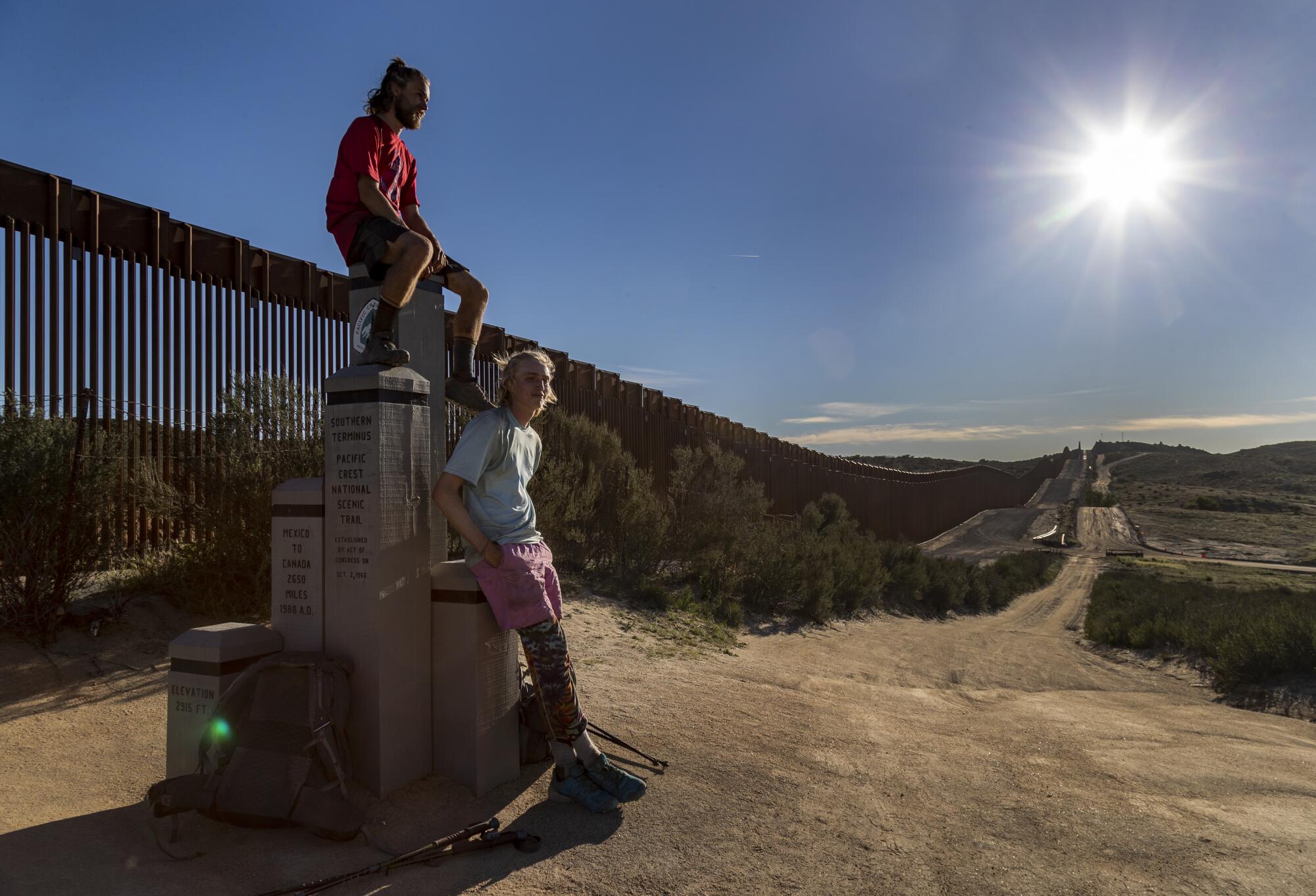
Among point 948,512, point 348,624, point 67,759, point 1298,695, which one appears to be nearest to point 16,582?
point 67,759

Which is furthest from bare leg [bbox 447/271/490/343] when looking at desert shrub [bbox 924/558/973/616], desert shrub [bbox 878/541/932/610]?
desert shrub [bbox 924/558/973/616]

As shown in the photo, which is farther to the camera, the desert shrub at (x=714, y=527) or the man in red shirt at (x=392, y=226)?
the desert shrub at (x=714, y=527)

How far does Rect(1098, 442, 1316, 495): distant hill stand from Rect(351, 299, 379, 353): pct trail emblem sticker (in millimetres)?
84531

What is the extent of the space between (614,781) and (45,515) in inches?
183

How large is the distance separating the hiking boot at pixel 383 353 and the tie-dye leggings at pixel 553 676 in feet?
4.55

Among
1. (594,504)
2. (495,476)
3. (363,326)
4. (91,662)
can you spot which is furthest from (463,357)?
(594,504)

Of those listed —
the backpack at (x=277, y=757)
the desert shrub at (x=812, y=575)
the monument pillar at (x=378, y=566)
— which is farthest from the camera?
the desert shrub at (x=812, y=575)

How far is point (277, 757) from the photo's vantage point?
327cm

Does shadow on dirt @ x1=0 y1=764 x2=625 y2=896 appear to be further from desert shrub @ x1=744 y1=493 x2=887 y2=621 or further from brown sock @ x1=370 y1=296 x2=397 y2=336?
desert shrub @ x1=744 y1=493 x2=887 y2=621

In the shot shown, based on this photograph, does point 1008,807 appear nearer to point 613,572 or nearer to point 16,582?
point 16,582

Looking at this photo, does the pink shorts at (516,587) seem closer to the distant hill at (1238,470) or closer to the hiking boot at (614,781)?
the hiking boot at (614,781)

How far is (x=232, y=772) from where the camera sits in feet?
10.5

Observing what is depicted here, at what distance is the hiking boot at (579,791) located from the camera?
3709mm

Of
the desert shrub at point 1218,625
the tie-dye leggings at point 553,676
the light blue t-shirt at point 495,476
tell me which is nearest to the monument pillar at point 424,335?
the light blue t-shirt at point 495,476
